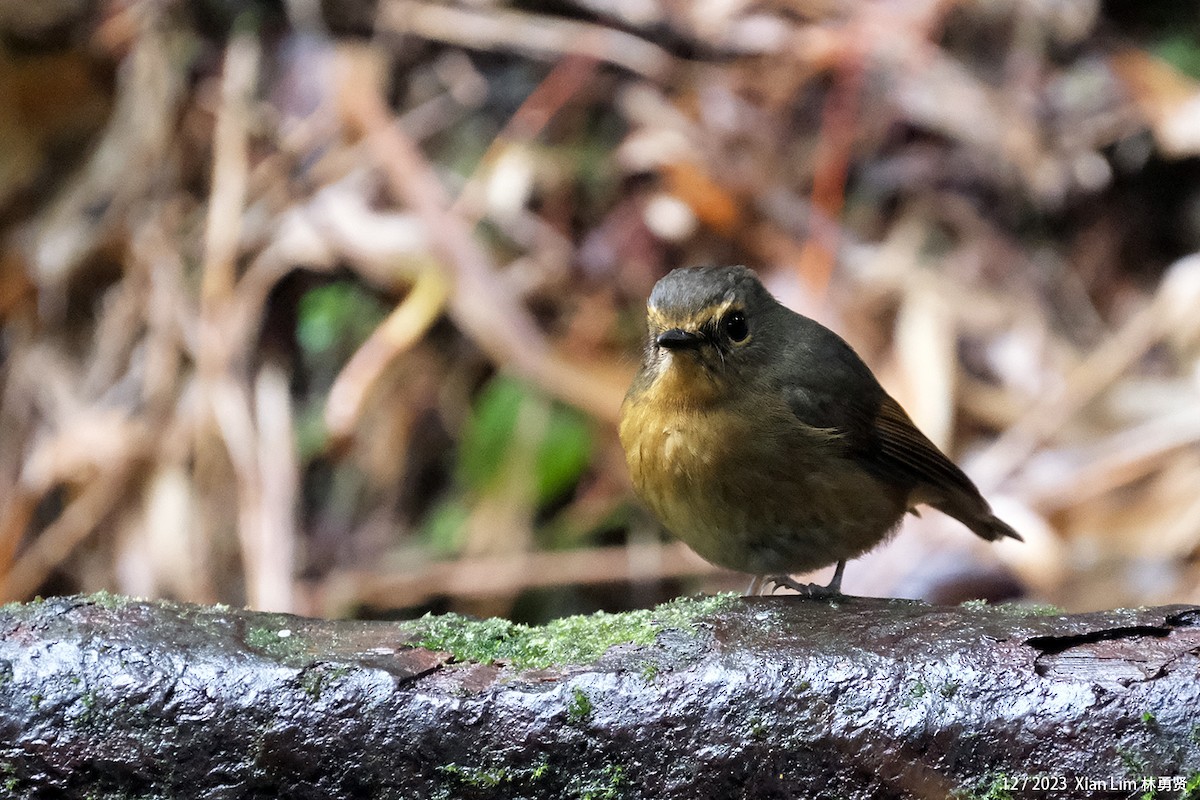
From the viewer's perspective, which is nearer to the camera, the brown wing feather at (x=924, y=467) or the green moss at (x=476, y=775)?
the green moss at (x=476, y=775)

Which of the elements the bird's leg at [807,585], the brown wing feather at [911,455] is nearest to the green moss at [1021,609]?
the bird's leg at [807,585]

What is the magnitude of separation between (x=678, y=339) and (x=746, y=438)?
1.07ft

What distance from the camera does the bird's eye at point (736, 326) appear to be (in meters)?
3.18

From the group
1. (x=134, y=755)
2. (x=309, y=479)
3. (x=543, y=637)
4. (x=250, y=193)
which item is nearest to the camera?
(x=134, y=755)

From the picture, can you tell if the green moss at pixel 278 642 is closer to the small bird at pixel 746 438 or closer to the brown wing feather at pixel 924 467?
the small bird at pixel 746 438

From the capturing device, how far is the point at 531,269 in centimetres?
541

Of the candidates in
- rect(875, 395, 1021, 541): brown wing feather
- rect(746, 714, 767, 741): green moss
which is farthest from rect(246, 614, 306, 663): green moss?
rect(875, 395, 1021, 541): brown wing feather

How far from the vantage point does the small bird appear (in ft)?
10.2

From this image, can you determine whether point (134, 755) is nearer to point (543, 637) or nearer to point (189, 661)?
point (189, 661)

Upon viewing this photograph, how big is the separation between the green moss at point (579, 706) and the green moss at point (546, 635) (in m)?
0.10

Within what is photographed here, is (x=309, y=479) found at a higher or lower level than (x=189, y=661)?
higher

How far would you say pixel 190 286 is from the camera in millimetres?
5285

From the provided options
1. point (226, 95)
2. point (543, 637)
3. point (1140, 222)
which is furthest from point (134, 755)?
point (1140, 222)

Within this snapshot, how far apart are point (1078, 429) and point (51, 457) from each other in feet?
13.7
